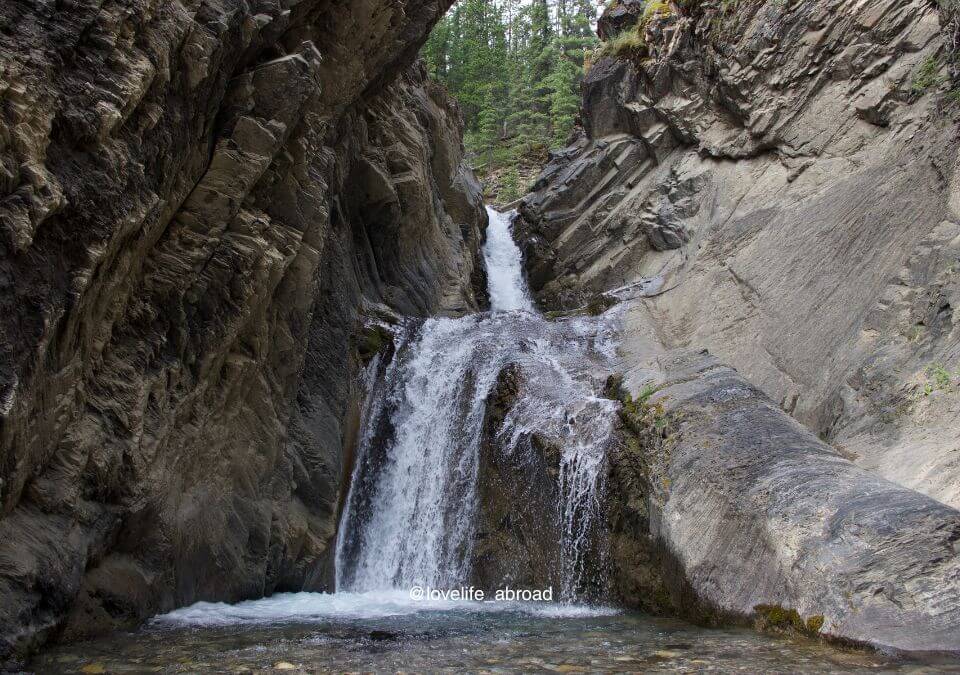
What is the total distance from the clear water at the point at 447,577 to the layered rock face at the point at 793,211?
4.01 m

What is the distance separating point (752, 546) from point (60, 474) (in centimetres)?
861

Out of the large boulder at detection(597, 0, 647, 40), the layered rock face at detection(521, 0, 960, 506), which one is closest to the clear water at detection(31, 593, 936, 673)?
the layered rock face at detection(521, 0, 960, 506)

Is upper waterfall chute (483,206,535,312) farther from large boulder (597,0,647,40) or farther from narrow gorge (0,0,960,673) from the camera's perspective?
large boulder (597,0,647,40)

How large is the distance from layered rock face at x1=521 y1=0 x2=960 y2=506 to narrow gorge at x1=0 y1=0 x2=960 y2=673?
104 mm

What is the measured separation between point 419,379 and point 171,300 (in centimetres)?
808

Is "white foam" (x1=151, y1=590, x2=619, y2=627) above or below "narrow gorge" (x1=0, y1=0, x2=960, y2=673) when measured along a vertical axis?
below

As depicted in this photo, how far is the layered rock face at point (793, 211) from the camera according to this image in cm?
1304

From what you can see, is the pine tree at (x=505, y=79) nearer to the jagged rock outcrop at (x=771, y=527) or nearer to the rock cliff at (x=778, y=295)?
the rock cliff at (x=778, y=295)

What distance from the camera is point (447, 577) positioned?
14.0m

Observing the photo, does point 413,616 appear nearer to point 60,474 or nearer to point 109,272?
point 60,474

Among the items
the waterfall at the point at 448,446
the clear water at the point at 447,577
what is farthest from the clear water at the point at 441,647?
the waterfall at the point at 448,446

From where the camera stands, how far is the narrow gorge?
7555 mm

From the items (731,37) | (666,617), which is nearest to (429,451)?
(666,617)

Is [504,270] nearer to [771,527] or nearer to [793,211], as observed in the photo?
[793,211]
